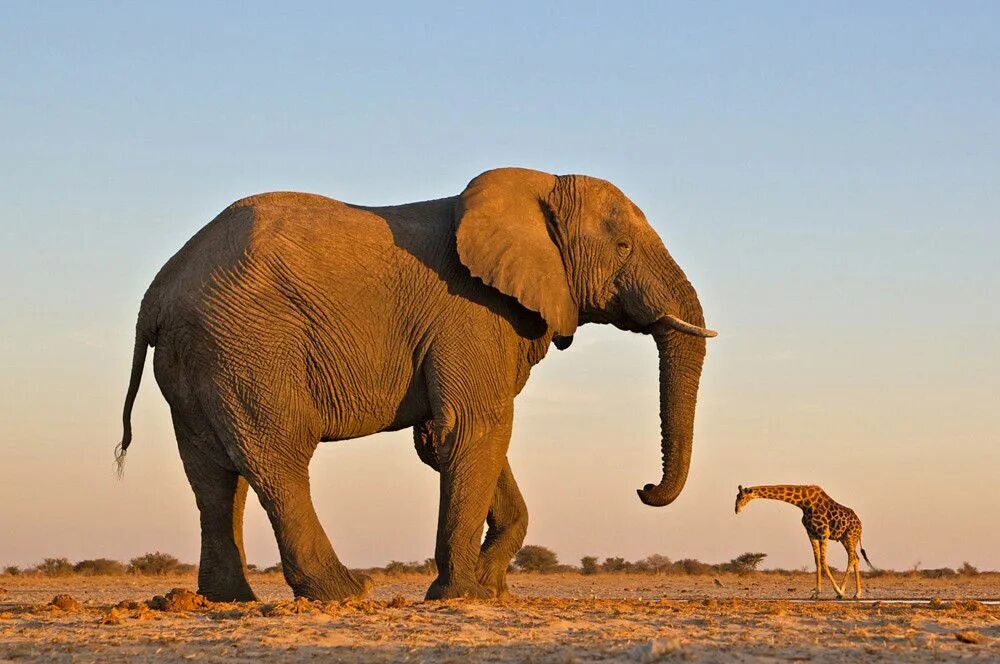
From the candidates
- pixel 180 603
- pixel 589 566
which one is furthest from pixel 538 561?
pixel 180 603

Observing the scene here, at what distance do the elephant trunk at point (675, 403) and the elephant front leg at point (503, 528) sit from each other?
4.98 ft

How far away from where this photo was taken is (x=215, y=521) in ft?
59.6

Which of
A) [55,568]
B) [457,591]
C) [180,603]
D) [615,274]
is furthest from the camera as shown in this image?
[55,568]

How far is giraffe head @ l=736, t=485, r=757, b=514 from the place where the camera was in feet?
78.1

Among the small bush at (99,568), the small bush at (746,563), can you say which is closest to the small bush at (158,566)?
the small bush at (99,568)

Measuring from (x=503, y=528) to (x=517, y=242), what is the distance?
3.44 m

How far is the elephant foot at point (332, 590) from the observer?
16766mm

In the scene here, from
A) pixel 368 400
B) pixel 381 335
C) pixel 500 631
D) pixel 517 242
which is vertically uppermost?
pixel 517 242

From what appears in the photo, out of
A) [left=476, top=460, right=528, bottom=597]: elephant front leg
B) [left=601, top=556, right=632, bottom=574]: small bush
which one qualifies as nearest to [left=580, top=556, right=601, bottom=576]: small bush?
[left=601, top=556, right=632, bottom=574]: small bush

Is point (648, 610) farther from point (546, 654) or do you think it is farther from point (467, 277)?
point (467, 277)

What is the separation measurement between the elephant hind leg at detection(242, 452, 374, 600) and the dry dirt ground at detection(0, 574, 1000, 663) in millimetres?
1032

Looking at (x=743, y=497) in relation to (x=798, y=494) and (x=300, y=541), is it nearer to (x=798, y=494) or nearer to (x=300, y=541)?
(x=798, y=494)

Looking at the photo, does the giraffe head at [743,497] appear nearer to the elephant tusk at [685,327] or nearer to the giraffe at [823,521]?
the giraffe at [823,521]

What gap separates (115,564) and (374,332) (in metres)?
22.0
